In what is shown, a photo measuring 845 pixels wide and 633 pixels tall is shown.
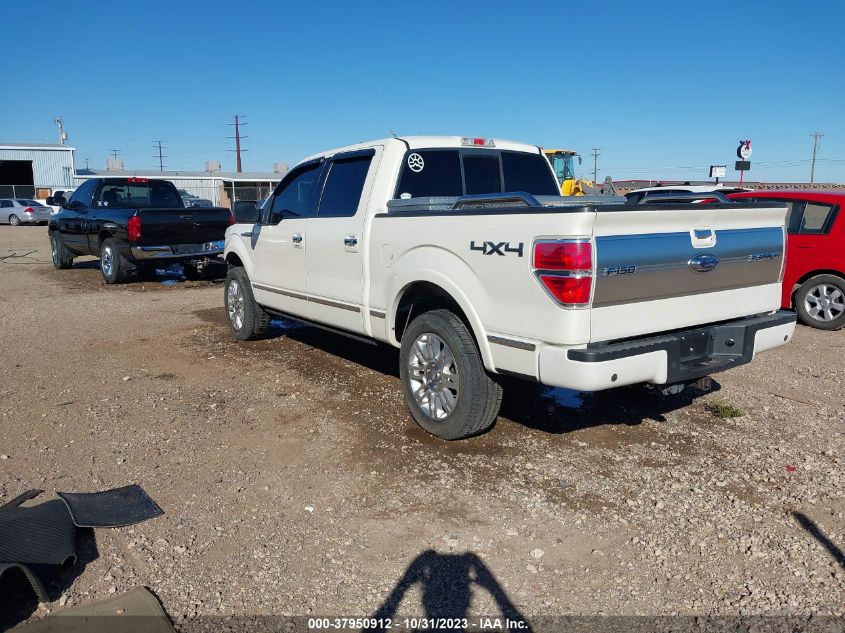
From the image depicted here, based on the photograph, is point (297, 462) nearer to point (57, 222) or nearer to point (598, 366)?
point (598, 366)

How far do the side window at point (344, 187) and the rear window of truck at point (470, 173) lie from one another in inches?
15.5

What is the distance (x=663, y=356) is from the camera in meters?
3.92

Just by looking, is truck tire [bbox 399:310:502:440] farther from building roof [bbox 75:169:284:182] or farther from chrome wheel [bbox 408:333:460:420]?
building roof [bbox 75:169:284:182]

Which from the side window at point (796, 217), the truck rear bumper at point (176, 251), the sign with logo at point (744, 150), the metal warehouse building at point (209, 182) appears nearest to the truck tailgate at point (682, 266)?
the side window at point (796, 217)

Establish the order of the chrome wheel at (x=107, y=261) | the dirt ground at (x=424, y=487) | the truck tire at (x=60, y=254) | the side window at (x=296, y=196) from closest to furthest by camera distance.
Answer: the dirt ground at (x=424, y=487)
the side window at (x=296, y=196)
the chrome wheel at (x=107, y=261)
the truck tire at (x=60, y=254)

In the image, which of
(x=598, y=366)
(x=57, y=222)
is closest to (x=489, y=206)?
(x=598, y=366)

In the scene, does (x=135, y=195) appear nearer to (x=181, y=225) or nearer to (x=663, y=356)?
(x=181, y=225)

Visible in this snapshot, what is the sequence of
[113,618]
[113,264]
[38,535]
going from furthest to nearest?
1. [113,264]
2. [38,535]
3. [113,618]

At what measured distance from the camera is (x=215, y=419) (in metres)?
5.20

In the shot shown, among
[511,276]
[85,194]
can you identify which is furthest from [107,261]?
[511,276]

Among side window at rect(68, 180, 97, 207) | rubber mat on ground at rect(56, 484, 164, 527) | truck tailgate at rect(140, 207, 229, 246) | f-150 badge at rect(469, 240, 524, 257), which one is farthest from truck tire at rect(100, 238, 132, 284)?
f-150 badge at rect(469, 240, 524, 257)

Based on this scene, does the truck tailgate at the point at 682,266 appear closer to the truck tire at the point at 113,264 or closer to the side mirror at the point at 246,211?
the side mirror at the point at 246,211

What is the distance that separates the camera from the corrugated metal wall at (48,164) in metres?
43.8

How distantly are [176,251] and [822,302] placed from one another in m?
9.89
